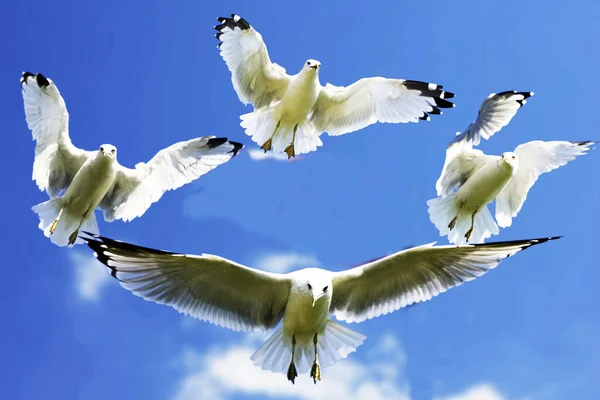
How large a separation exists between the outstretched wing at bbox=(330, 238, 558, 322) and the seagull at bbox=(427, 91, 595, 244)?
Result: 5.35 feet

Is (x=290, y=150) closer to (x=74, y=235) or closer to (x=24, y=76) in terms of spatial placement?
(x=74, y=235)

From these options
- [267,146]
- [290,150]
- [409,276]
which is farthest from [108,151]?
[409,276]

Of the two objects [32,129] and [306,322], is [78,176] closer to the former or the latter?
[32,129]

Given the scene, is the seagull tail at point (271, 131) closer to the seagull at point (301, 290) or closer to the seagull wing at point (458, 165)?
the seagull wing at point (458, 165)

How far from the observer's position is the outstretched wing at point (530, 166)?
21.6ft

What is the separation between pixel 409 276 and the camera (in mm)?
4691

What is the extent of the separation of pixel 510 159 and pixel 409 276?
73.4 inches

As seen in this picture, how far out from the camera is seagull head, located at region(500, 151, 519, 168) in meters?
6.09

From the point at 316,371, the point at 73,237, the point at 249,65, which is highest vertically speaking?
the point at 249,65

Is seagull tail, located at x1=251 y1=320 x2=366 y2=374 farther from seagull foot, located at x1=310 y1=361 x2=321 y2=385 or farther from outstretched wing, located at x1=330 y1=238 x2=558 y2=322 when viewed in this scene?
outstretched wing, located at x1=330 y1=238 x2=558 y2=322

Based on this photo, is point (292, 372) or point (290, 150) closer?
point (292, 372)

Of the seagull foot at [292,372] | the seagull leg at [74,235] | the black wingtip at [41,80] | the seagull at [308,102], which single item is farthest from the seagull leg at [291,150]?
the seagull foot at [292,372]

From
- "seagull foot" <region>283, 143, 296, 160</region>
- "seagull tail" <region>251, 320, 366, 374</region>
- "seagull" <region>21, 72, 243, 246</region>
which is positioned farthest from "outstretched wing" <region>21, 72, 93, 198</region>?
"seagull tail" <region>251, 320, 366, 374</region>

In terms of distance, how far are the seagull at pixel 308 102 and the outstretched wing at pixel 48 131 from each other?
4.39 feet
